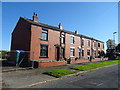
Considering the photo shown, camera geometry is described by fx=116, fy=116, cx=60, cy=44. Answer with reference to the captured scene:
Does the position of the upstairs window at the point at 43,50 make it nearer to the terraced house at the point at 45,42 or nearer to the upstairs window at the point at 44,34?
the terraced house at the point at 45,42

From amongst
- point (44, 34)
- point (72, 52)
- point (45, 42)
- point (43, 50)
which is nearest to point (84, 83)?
point (43, 50)

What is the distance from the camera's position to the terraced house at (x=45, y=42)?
1858 centimetres

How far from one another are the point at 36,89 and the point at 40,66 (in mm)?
8645

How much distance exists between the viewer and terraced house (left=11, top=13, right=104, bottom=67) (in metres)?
18.6

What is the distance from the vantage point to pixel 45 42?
801 inches

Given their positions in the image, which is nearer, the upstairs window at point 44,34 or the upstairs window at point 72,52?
the upstairs window at point 44,34

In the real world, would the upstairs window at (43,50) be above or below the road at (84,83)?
above

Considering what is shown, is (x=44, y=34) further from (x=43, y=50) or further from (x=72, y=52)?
(x=72, y=52)

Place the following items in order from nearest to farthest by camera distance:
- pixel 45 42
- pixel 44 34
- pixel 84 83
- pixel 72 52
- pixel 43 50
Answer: pixel 84 83
pixel 43 50
pixel 45 42
pixel 44 34
pixel 72 52

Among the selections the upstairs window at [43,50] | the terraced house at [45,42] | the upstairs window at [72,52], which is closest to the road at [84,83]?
the terraced house at [45,42]

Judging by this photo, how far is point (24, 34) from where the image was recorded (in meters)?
19.9

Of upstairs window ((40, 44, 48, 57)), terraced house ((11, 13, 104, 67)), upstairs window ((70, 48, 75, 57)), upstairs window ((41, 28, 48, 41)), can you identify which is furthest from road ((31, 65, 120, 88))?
upstairs window ((70, 48, 75, 57))

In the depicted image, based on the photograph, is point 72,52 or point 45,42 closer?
point 45,42

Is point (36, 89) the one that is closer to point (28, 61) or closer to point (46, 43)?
point (28, 61)
